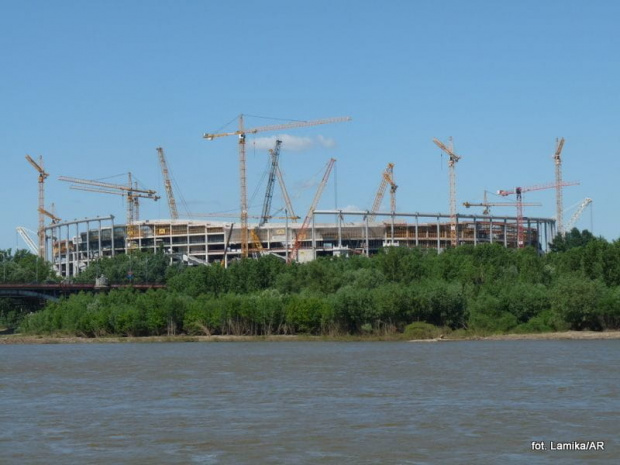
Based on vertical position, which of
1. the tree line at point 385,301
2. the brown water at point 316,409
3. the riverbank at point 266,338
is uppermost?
the tree line at point 385,301

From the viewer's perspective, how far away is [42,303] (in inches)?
5876

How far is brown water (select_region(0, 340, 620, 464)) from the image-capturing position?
92.8 ft

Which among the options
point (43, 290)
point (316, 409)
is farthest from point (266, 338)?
point (316, 409)

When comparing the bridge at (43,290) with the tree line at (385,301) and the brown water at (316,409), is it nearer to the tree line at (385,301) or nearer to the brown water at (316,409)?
the tree line at (385,301)

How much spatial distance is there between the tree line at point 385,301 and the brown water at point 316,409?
86.8ft

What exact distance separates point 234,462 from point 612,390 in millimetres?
20875

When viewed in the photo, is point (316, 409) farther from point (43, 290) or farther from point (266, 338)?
point (43, 290)

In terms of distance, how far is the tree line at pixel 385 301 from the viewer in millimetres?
94312

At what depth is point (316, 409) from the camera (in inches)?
1475

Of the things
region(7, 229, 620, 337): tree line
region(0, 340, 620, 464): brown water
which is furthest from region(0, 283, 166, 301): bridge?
region(0, 340, 620, 464): brown water

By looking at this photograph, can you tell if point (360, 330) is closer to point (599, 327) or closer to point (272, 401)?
point (599, 327)

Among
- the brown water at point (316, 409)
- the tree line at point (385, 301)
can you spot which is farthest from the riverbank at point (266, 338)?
the brown water at point (316, 409)

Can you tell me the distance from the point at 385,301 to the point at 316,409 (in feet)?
189

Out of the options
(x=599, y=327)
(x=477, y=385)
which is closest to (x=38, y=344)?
(x=599, y=327)
